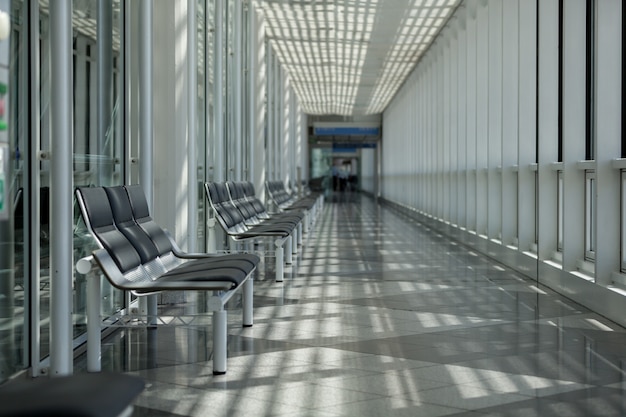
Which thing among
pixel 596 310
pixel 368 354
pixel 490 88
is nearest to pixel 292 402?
pixel 368 354

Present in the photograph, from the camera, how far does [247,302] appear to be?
5.22 meters

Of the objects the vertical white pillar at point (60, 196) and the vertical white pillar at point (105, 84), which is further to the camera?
the vertical white pillar at point (105, 84)

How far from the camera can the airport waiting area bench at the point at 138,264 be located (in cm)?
394

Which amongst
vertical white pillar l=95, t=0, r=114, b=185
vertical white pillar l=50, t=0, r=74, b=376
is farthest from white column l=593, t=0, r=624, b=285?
vertical white pillar l=50, t=0, r=74, b=376

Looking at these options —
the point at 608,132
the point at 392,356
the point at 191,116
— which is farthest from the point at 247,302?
the point at 608,132

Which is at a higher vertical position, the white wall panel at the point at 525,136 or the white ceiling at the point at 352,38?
the white ceiling at the point at 352,38

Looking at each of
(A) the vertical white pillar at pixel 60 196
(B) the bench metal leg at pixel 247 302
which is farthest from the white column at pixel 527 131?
(A) the vertical white pillar at pixel 60 196

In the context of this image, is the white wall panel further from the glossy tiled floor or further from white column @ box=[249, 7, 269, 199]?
white column @ box=[249, 7, 269, 199]

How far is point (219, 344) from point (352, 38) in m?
13.5

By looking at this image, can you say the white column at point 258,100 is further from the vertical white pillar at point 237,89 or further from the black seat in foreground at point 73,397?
the black seat in foreground at point 73,397

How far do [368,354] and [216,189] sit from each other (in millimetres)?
3668

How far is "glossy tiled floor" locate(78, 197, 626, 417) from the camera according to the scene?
11.3 feet

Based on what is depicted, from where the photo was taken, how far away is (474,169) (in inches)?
503

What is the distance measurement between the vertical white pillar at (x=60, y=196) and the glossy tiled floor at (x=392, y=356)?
1.46ft
